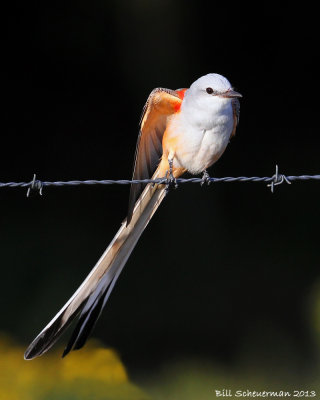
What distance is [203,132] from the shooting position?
3.37 meters

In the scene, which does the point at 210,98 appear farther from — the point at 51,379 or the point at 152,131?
the point at 51,379

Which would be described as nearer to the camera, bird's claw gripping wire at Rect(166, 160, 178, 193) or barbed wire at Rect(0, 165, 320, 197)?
barbed wire at Rect(0, 165, 320, 197)

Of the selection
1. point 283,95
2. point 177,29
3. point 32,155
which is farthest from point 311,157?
point 32,155

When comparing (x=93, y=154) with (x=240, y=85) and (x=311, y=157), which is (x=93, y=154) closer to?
(x=240, y=85)

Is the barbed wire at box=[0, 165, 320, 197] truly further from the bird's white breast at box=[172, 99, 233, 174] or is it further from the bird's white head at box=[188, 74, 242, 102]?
the bird's white head at box=[188, 74, 242, 102]

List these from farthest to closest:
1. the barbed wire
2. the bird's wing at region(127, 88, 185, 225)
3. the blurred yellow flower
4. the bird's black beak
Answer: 1. the blurred yellow flower
2. the bird's wing at region(127, 88, 185, 225)
3. the bird's black beak
4. the barbed wire

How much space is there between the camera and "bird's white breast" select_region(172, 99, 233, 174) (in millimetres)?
3344

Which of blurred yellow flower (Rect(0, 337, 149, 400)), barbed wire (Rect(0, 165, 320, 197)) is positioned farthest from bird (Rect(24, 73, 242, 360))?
blurred yellow flower (Rect(0, 337, 149, 400))

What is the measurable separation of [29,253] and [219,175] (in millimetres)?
984

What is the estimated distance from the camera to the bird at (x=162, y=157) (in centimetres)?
331

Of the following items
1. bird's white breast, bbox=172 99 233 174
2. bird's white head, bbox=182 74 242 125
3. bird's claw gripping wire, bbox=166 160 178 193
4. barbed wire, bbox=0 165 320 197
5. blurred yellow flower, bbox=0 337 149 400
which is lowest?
blurred yellow flower, bbox=0 337 149 400

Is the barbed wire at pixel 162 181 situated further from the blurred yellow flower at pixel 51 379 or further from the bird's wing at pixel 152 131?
the blurred yellow flower at pixel 51 379

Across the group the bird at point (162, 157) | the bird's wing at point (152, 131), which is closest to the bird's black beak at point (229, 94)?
the bird at point (162, 157)

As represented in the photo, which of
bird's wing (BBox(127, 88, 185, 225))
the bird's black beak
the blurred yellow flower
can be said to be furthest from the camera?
the blurred yellow flower
